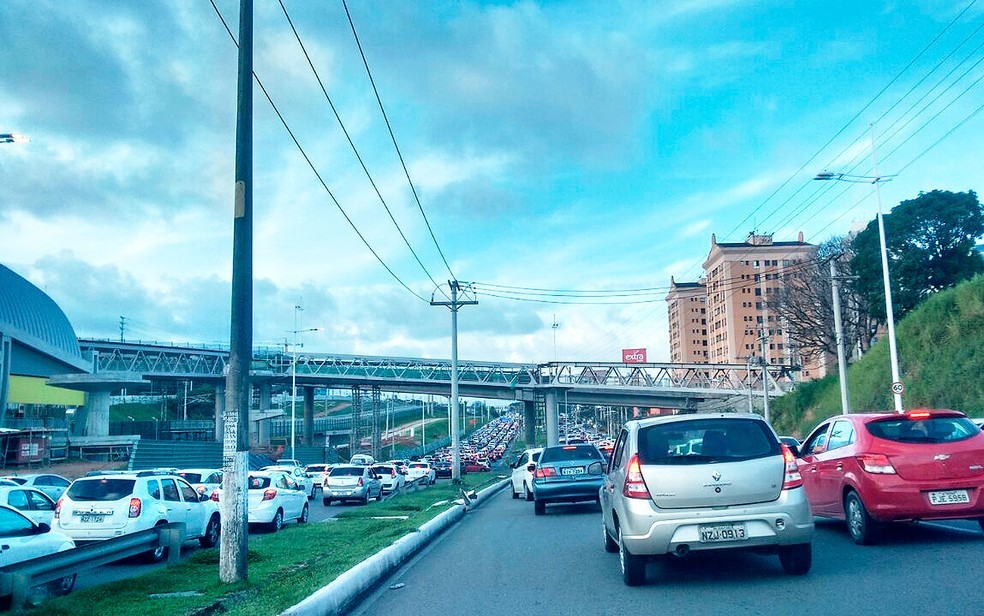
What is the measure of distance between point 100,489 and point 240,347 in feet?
23.7

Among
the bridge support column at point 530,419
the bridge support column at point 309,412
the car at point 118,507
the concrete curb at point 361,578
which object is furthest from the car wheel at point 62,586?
the bridge support column at point 309,412

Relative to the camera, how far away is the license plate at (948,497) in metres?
10.7

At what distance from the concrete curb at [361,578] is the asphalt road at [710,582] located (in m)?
0.20

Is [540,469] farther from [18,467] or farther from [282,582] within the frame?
[18,467]

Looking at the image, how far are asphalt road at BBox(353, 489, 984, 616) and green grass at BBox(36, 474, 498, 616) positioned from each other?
34.4 inches

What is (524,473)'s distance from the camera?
88.6ft

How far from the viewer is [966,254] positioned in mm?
48031

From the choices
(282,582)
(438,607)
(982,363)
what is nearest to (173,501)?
(282,582)

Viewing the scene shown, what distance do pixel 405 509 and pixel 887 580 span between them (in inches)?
699

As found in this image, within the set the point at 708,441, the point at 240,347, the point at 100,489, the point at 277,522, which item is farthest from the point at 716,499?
the point at 277,522

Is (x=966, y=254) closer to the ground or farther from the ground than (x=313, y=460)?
farther from the ground

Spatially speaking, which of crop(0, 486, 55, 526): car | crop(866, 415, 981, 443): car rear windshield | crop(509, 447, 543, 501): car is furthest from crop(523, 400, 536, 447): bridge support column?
crop(866, 415, 981, 443): car rear windshield

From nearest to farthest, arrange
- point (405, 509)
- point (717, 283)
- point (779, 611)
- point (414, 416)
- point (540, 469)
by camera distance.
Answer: point (779, 611) → point (540, 469) → point (405, 509) → point (717, 283) → point (414, 416)

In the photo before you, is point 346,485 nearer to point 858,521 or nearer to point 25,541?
point 25,541
